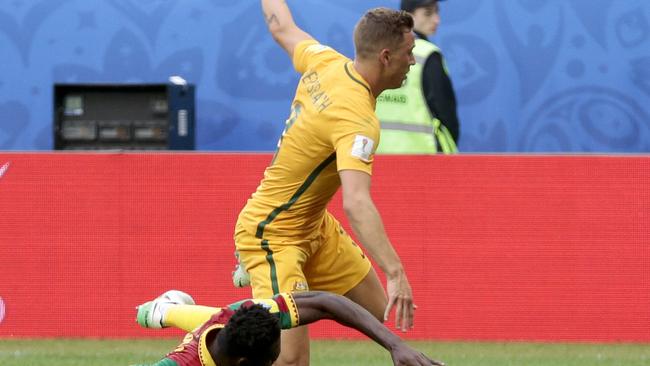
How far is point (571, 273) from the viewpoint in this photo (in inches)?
449

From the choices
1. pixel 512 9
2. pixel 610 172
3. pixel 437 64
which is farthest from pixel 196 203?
pixel 512 9

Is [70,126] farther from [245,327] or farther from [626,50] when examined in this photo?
[245,327]

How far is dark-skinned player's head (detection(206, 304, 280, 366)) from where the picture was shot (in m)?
6.34

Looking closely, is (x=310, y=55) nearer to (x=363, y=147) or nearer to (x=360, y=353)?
(x=363, y=147)

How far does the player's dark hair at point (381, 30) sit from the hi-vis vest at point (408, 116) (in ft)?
14.0

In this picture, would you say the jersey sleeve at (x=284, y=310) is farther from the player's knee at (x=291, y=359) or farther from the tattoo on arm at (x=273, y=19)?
the tattoo on arm at (x=273, y=19)

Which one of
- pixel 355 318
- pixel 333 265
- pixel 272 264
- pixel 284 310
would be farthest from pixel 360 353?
pixel 355 318

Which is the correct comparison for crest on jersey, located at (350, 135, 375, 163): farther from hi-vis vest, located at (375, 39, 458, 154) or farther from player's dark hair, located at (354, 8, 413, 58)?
hi-vis vest, located at (375, 39, 458, 154)

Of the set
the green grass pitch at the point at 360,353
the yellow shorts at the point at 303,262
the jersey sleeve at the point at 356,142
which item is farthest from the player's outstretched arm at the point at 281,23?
the green grass pitch at the point at 360,353

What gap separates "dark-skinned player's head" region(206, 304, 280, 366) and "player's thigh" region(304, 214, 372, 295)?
1.72m

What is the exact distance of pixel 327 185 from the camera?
787 centimetres

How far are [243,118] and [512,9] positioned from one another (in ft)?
8.20

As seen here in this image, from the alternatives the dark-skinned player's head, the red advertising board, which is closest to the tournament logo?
the red advertising board

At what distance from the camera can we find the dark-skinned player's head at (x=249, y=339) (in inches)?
250
